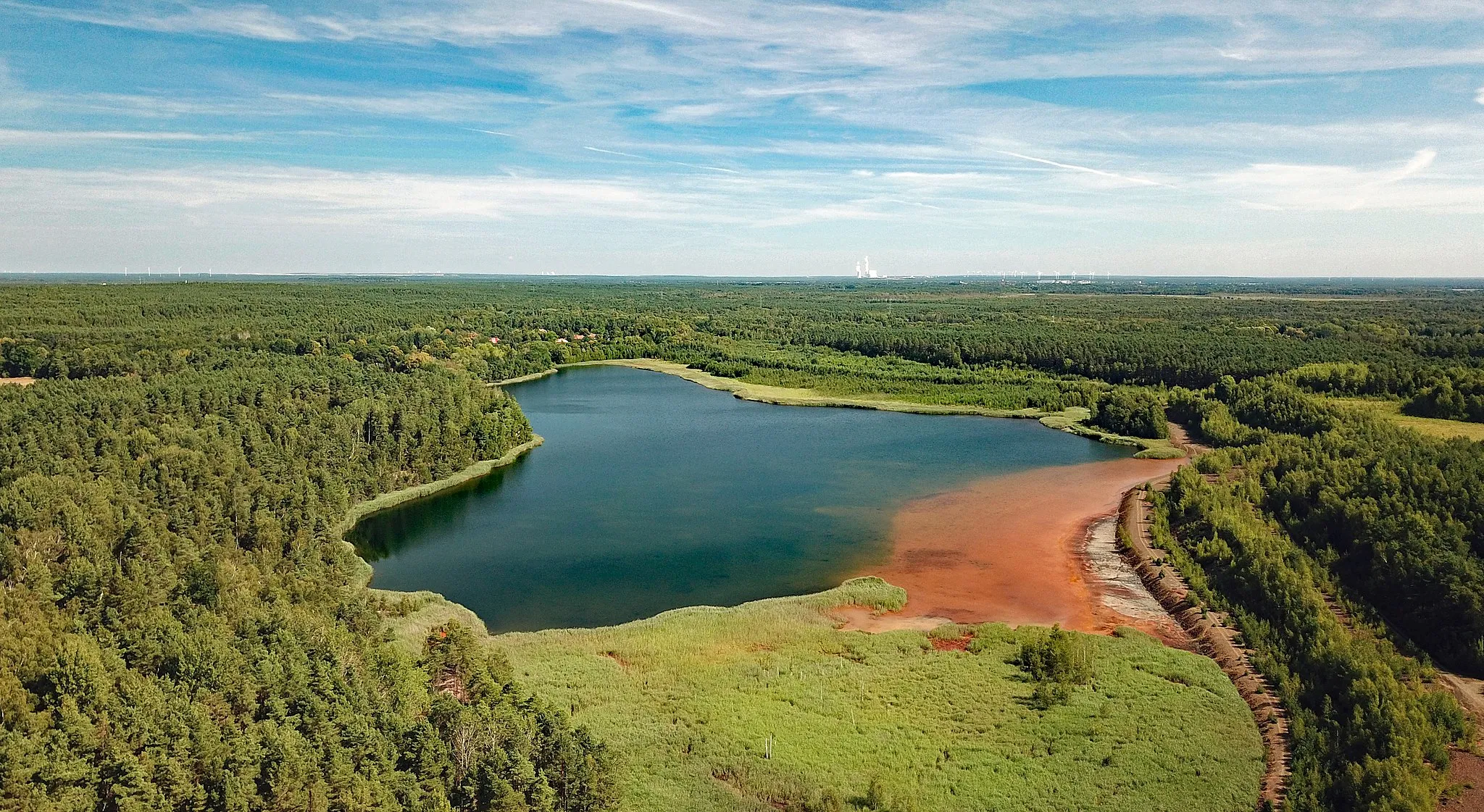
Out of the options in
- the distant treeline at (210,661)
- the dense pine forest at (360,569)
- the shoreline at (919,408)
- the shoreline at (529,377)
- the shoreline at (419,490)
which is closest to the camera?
the distant treeline at (210,661)

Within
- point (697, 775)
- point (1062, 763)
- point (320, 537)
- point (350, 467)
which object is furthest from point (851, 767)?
point (350, 467)

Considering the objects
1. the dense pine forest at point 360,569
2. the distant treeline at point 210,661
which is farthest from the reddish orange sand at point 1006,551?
the distant treeline at point 210,661

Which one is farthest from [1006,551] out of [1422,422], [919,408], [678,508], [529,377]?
[529,377]

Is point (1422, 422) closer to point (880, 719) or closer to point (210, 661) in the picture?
point (880, 719)

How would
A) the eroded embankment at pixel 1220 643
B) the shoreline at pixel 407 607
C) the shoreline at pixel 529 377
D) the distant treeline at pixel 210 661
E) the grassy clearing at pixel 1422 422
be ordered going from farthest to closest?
the shoreline at pixel 529 377, the grassy clearing at pixel 1422 422, the shoreline at pixel 407 607, the eroded embankment at pixel 1220 643, the distant treeline at pixel 210 661

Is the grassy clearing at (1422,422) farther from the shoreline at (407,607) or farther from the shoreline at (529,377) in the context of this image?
the shoreline at (529,377)

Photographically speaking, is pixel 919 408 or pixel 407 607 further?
pixel 919 408
